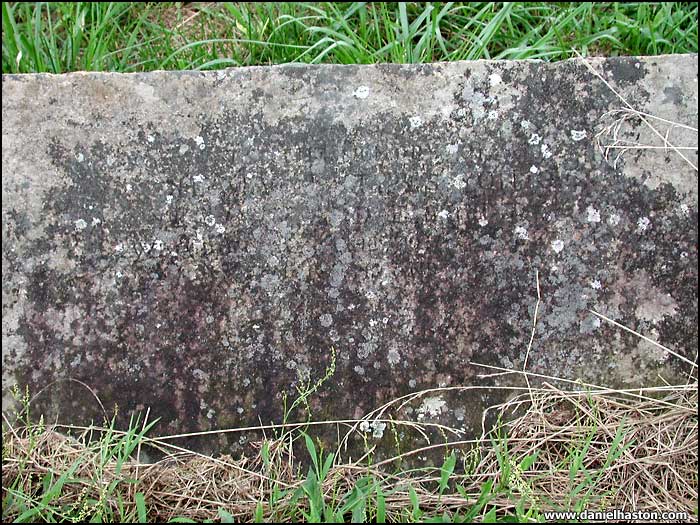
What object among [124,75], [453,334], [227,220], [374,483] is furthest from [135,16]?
[374,483]

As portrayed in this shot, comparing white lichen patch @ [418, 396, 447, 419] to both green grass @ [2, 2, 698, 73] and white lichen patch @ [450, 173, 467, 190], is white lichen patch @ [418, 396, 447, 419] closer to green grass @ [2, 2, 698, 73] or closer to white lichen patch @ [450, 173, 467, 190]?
white lichen patch @ [450, 173, 467, 190]

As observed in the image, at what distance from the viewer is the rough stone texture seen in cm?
183

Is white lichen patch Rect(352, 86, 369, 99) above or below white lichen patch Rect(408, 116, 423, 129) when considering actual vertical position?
above

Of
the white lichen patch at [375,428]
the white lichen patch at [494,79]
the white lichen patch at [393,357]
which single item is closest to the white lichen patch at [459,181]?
the white lichen patch at [494,79]

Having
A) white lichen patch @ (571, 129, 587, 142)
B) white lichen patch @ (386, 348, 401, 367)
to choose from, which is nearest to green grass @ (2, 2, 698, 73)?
white lichen patch @ (571, 129, 587, 142)

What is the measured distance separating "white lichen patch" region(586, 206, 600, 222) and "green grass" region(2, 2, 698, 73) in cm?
75

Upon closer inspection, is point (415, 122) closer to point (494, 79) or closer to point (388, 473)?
point (494, 79)

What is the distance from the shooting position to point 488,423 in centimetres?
182

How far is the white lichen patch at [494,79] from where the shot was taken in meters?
1.87

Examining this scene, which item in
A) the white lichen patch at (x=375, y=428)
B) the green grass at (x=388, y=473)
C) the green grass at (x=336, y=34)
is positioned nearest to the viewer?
the green grass at (x=388, y=473)

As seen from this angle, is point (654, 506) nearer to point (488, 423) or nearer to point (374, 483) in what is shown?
point (488, 423)

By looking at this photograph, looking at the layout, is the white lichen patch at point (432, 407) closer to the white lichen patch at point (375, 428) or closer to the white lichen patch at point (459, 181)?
the white lichen patch at point (375, 428)

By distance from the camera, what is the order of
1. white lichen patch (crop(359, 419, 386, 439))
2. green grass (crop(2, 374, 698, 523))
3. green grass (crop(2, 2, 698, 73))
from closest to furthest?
green grass (crop(2, 374, 698, 523)) < white lichen patch (crop(359, 419, 386, 439)) < green grass (crop(2, 2, 698, 73))

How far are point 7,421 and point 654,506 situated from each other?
1.90m
